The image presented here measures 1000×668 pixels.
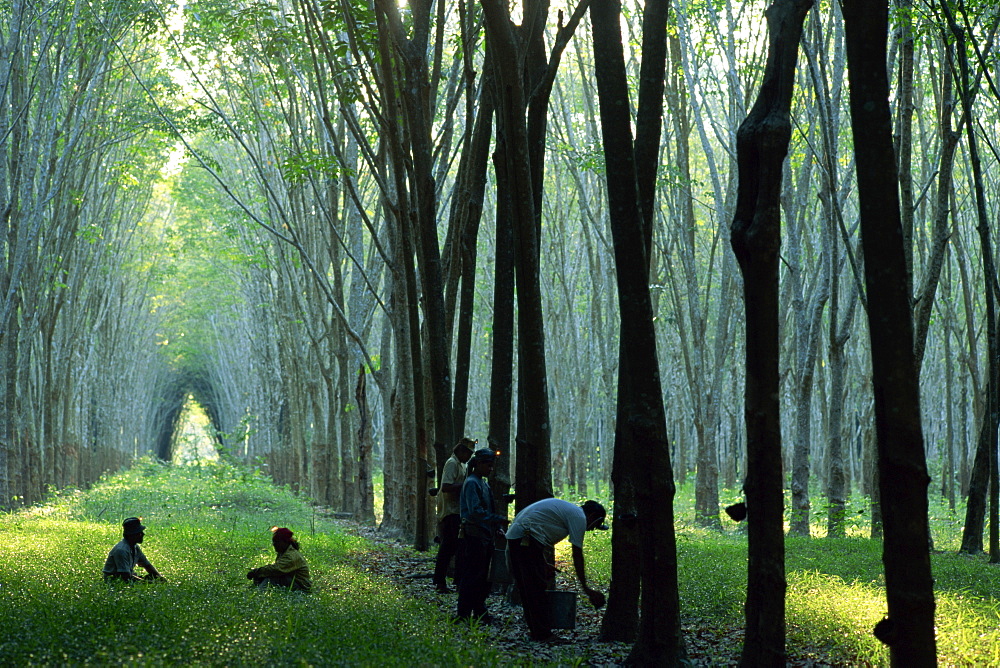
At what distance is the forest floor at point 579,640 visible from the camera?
572 cm

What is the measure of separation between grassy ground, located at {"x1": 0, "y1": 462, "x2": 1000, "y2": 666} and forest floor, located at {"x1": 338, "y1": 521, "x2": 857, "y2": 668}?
0.06 m

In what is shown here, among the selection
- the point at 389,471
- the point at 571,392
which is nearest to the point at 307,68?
the point at 389,471

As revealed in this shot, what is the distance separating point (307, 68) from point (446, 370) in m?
6.93

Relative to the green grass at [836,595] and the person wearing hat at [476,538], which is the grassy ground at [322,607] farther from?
the person wearing hat at [476,538]

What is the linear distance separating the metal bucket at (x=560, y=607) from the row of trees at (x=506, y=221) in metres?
0.51

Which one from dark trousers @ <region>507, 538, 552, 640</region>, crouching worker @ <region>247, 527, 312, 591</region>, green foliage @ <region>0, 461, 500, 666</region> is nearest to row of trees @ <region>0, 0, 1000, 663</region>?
dark trousers @ <region>507, 538, 552, 640</region>

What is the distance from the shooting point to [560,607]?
21.7 ft

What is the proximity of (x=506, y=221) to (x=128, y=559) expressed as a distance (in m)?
4.60

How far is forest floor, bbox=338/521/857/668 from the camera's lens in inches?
225

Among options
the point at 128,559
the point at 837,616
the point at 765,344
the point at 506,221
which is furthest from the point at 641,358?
the point at 128,559

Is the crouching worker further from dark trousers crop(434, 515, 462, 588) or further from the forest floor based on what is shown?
dark trousers crop(434, 515, 462, 588)

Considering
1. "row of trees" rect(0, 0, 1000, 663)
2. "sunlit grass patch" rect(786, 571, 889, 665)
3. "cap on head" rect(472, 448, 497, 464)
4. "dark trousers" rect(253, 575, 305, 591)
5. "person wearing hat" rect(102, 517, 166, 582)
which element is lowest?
"sunlit grass patch" rect(786, 571, 889, 665)

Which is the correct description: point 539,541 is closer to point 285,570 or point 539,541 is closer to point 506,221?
point 285,570

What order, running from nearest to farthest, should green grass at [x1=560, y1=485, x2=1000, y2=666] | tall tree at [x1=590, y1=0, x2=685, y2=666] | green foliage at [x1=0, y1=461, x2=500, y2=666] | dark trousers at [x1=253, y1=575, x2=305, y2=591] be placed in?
1. green foliage at [x1=0, y1=461, x2=500, y2=666]
2. tall tree at [x1=590, y1=0, x2=685, y2=666]
3. green grass at [x1=560, y1=485, x2=1000, y2=666]
4. dark trousers at [x1=253, y1=575, x2=305, y2=591]
